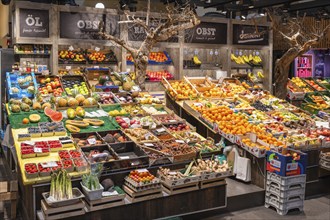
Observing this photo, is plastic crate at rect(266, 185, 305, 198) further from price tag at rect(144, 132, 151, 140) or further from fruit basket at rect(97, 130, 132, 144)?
fruit basket at rect(97, 130, 132, 144)

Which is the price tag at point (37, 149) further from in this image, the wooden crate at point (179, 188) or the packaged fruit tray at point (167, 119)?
the packaged fruit tray at point (167, 119)

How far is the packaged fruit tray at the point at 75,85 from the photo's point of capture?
7332 millimetres

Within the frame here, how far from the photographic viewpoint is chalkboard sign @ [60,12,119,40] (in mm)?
9062

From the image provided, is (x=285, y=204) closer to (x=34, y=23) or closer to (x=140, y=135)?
(x=140, y=135)

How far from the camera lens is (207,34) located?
11.0 meters

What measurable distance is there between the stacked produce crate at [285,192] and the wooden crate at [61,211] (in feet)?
9.05

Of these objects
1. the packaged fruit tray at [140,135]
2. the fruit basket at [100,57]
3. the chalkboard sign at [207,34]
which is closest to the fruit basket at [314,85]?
the chalkboard sign at [207,34]

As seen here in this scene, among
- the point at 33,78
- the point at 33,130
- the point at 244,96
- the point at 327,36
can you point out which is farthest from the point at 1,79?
the point at 327,36

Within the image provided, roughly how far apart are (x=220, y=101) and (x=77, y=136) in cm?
348

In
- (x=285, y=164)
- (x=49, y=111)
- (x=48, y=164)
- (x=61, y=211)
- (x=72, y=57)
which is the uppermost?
(x=72, y=57)

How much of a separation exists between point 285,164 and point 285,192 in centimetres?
40

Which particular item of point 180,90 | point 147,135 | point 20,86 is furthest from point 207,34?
point 147,135

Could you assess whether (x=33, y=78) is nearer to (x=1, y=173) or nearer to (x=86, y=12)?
(x=1, y=173)

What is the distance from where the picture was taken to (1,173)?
7.46 meters
